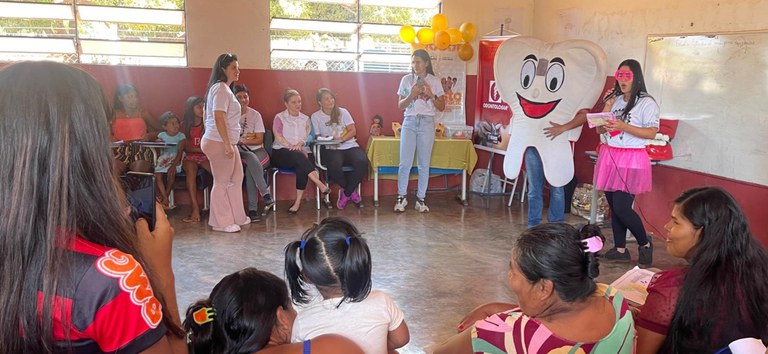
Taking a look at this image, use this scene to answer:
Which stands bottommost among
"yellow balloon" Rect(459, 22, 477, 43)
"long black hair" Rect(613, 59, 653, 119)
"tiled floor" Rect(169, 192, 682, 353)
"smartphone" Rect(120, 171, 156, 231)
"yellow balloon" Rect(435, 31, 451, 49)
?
"tiled floor" Rect(169, 192, 682, 353)

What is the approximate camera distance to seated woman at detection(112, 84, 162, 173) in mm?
5164

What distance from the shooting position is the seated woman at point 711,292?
162 cm

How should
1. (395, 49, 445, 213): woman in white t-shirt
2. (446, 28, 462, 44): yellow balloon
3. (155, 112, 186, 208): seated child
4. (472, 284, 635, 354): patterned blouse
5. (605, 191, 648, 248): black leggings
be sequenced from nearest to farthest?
(472, 284, 635, 354): patterned blouse → (605, 191, 648, 248): black leggings → (155, 112, 186, 208): seated child → (395, 49, 445, 213): woman in white t-shirt → (446, 28, 462, 44): yellow balloon

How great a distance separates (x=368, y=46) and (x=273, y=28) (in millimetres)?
1031

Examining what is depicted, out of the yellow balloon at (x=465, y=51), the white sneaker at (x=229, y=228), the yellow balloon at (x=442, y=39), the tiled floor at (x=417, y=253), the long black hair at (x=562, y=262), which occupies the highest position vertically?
the yellow balloon at (x=442, y=39)

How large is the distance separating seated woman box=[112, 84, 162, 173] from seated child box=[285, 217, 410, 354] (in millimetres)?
3910

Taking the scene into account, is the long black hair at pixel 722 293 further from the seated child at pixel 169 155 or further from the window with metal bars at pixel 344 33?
the window with metal bars at pixel 344 33

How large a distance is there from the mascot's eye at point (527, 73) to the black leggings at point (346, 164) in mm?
1761

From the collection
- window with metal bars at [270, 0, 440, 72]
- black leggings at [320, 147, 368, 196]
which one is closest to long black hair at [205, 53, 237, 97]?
window with metal bars at [270, 0, 440, 72]

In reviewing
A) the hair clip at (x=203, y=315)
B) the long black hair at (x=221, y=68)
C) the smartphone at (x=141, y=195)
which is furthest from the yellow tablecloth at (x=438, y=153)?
the smartphone at (x=141, y=195)

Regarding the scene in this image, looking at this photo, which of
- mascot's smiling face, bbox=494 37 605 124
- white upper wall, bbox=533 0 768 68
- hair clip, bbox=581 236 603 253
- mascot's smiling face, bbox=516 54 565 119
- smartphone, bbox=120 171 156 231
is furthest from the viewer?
mascot's smiling face, bbox=516 54 565 119

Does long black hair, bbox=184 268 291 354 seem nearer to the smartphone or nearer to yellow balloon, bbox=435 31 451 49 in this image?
the smartphone

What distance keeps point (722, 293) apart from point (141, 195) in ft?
5.11

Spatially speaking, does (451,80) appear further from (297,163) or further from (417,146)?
(297,163)
